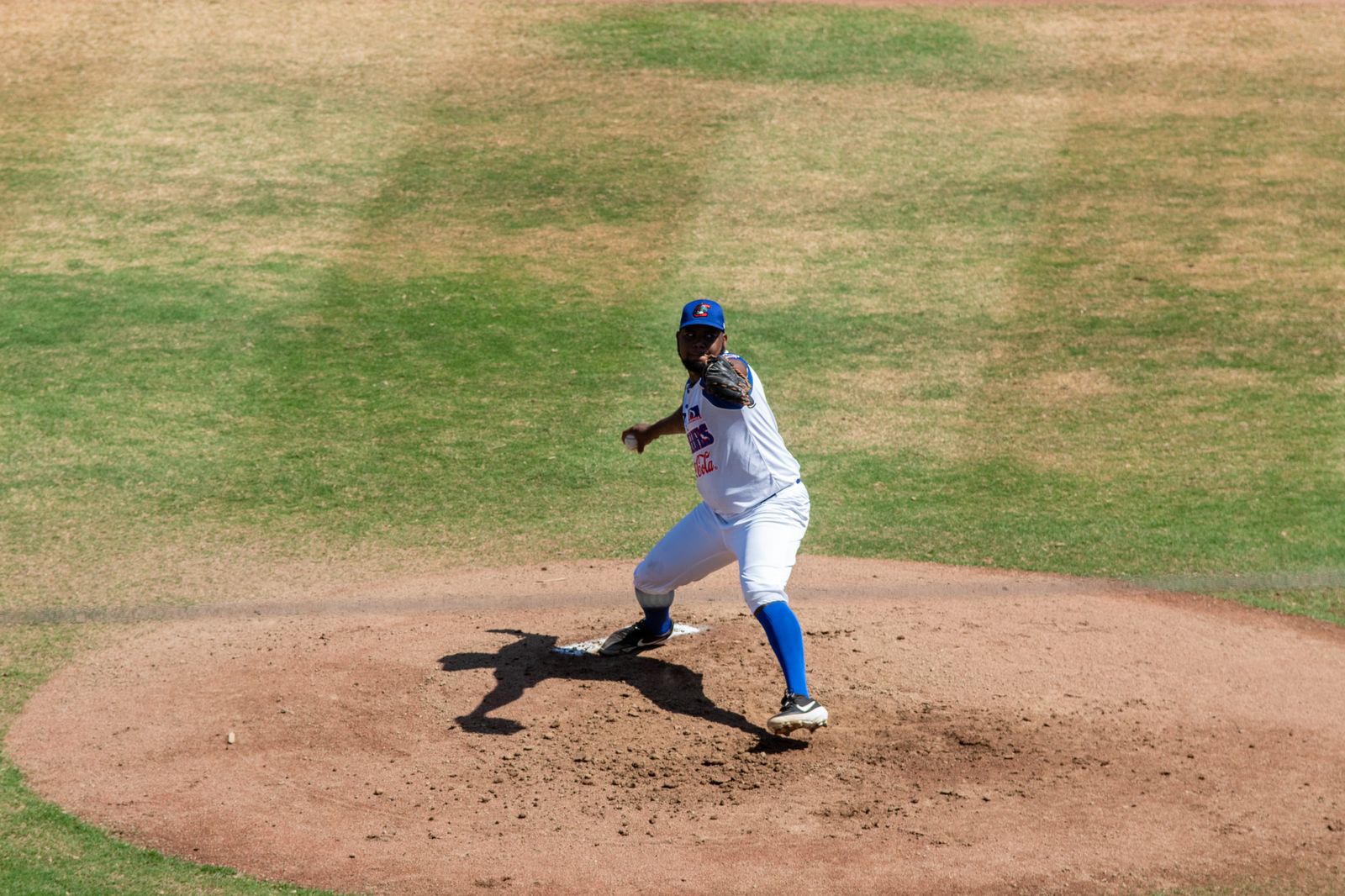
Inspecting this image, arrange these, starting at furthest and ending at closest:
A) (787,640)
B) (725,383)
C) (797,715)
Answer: (725,383), (787,640), (797,715)

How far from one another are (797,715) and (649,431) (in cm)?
167

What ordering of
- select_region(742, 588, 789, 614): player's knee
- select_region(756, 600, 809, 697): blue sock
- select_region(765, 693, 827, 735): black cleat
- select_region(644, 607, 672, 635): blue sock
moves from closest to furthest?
select_region(765, 693, 827, 735): black cleat < select_region(756, 600, 809, 697): blue sock < select_region(742, 588, 789, 614): player's knee < select_region(644, 607, 672, 635): blue sock

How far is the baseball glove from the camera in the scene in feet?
20.4

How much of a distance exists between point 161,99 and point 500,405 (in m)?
7.10

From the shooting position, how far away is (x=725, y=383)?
6219mm

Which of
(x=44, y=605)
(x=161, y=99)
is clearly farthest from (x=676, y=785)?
(x=161, y=99)

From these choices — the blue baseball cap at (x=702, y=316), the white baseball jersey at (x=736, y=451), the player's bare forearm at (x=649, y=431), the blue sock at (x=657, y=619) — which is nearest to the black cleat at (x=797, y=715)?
the white baseball jersey at (x=736, y=451)

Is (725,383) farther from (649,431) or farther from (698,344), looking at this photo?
(649,431)

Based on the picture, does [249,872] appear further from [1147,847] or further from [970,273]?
[970,273]

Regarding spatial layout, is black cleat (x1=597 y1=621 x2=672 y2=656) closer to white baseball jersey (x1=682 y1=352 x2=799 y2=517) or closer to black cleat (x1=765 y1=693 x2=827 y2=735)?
white baseball jersey (x1=682 y1=352 x2=799 y2=517)

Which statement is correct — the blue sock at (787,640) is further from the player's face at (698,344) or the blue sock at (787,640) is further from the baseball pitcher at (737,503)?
the player's face at (698,344)

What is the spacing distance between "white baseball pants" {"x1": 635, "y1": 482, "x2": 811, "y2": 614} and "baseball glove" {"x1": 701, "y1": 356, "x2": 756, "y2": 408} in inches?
21.1

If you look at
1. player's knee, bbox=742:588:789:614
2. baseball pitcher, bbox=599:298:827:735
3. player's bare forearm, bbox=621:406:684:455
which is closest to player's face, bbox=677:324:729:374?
baseball pitcher, bbox=599:298:827:735

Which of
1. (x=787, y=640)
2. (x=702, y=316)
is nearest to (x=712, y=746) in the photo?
(x=787, y=640)
